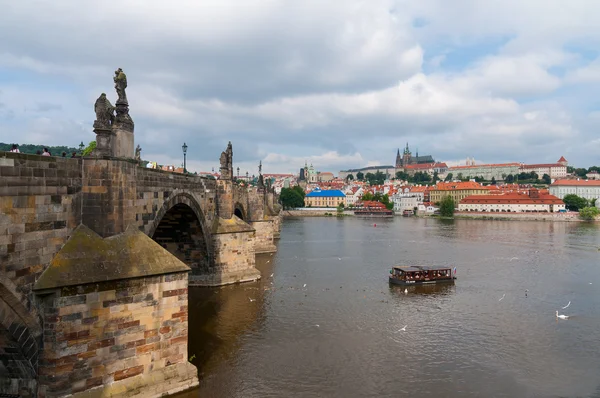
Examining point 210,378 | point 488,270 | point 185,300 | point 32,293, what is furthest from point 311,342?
point 488,270

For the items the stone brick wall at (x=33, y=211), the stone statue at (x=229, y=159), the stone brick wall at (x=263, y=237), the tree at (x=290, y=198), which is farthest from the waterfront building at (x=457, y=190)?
the stone brick wall at (x=33, y=211)

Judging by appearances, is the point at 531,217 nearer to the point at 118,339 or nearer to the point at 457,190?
the point at 457,190

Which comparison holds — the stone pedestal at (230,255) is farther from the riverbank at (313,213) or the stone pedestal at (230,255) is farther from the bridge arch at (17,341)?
the riverbank at (313,213)

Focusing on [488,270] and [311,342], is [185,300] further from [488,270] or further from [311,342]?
[488,270]

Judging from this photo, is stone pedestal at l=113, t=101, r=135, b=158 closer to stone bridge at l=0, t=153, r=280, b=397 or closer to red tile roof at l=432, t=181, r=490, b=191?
stone bridge at l=0, t=153, r=280, b=397

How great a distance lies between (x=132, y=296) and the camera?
12.0 meters

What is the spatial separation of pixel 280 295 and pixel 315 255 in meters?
19.9

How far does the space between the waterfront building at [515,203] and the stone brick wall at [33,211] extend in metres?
134

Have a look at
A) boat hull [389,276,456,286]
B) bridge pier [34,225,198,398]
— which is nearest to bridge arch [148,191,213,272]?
bridge pier [34,225,198,398]

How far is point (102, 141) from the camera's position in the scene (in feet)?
41.6

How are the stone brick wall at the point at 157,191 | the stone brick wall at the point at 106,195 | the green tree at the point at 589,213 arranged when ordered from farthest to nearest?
the green tree at the point at 589,213 < the stone brick wall at the point at 157,191 < the stone brick wall at the point at 106,195

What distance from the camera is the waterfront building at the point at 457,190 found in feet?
490

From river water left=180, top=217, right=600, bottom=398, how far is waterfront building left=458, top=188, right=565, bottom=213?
3810 inches

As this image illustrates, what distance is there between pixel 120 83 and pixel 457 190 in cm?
15258
